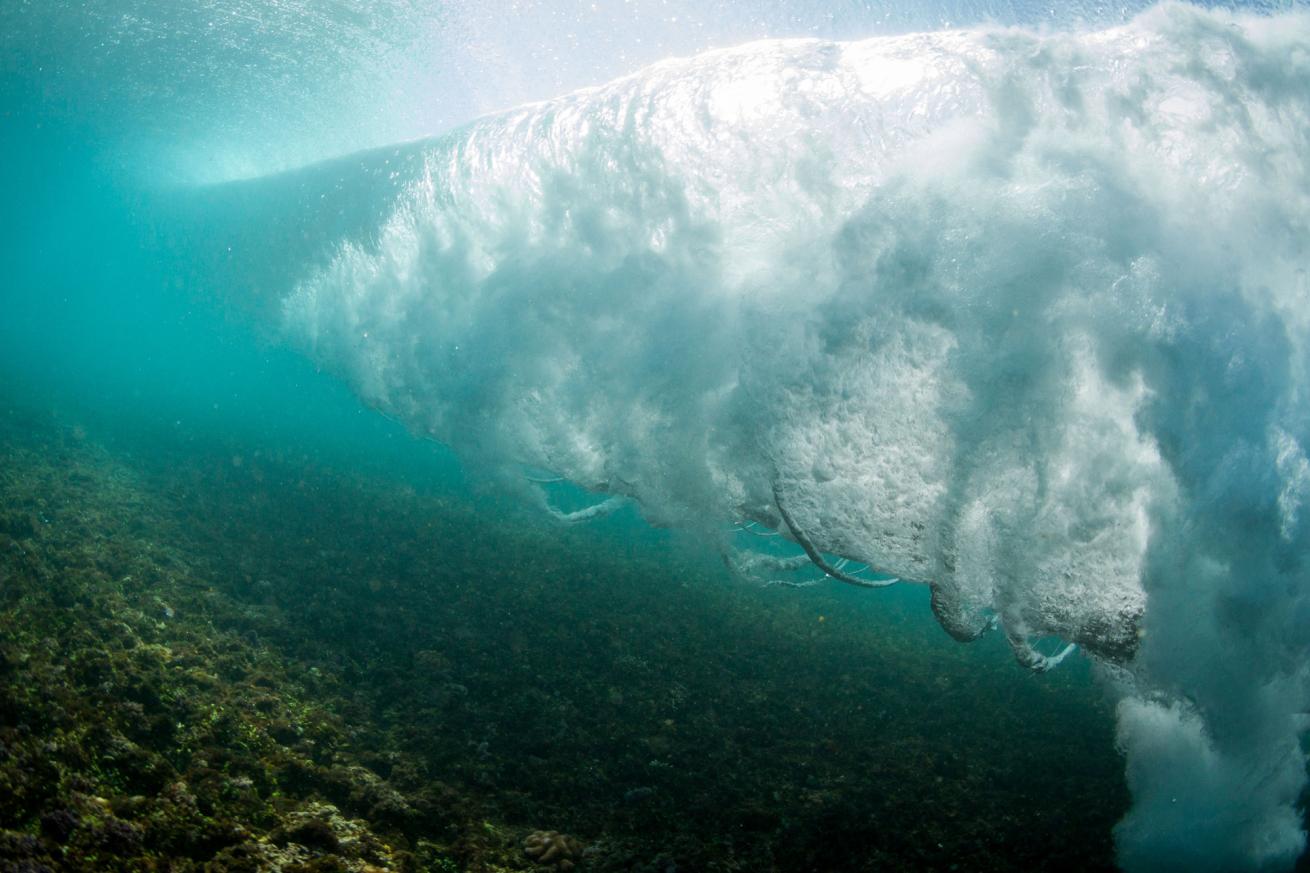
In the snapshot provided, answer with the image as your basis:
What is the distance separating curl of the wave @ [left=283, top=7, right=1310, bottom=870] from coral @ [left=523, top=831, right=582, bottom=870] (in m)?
3.81

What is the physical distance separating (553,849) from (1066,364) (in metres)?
5.67

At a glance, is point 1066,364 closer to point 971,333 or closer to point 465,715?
point 971,333

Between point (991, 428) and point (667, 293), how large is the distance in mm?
4636

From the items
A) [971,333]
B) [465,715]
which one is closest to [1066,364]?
[971,333]

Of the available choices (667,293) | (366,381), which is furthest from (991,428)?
(366,381)

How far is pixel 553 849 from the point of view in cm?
386

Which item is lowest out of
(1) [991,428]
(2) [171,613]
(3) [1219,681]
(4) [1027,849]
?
(4) [1027,849]

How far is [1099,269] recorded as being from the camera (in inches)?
202

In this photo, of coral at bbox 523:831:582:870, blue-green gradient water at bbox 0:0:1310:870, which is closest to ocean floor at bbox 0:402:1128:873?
coral at bbox 523:831:582:870

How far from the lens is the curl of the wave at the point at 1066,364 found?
508 cm

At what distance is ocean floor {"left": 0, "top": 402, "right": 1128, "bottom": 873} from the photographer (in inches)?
142

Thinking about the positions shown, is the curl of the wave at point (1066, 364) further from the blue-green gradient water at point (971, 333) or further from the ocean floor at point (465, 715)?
the ocean floor at point (465, 715)

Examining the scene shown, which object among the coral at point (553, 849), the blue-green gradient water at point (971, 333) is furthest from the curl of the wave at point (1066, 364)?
the coral at point (553, 849)

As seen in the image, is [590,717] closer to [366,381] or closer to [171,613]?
[171,613]
